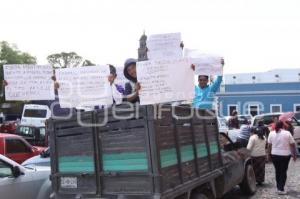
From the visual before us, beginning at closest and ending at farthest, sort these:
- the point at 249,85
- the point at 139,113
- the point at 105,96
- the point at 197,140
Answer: the point at 139,113
the point at 105,96
the point at 197,140
the point at 249,85

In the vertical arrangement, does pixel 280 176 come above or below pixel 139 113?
below

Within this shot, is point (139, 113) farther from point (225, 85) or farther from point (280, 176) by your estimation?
point (225, 85)

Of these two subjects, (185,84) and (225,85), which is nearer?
(185,84)

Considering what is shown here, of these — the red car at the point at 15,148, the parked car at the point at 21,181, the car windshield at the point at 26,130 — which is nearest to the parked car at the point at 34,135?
the car windshield at the point at 26,130

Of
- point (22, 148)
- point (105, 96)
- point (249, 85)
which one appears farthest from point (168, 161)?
point (249, 85)

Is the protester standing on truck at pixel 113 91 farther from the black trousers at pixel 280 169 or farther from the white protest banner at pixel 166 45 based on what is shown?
the black trousers at pixel 280 169

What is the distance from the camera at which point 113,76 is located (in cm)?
629

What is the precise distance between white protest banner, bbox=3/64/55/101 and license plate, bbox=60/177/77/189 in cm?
112

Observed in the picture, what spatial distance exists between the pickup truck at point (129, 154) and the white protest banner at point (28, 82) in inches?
17.0

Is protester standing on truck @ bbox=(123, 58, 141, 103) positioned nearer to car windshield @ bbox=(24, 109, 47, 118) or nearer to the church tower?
the church tower

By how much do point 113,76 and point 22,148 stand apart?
841cm

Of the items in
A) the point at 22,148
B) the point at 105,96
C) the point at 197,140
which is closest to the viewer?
the point at 105,96

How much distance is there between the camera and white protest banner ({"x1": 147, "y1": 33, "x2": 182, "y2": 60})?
712 centimetres

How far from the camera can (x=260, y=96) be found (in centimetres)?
4484
